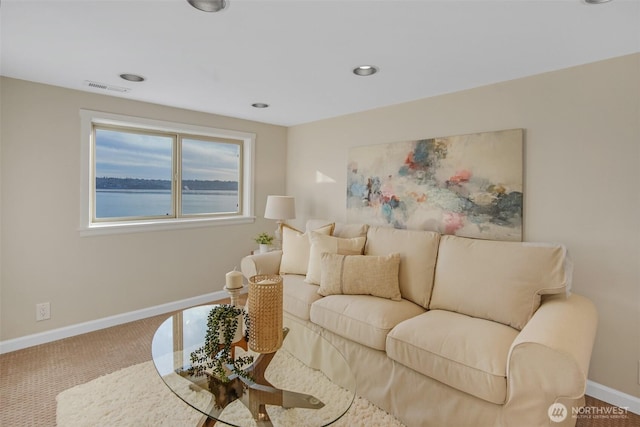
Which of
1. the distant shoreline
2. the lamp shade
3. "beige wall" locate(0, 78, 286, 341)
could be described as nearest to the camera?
"beige wall" locate(0, 78, 286, 341)

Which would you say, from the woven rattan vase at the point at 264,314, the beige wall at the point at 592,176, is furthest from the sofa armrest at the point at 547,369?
the woven rattan vase at the point at 264,314

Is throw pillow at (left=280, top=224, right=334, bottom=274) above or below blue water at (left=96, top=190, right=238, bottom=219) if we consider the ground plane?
below

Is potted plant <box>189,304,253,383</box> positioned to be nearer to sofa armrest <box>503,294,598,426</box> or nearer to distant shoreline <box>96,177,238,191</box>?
sofa armrest <box>503,294,598,426</box>

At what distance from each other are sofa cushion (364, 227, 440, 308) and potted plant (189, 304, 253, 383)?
131 centimetres

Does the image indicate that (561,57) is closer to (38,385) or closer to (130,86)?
(130,86)

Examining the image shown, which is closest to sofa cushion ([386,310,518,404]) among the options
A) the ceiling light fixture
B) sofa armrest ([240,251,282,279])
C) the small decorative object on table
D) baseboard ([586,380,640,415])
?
baseboard ([586,380,640,415])

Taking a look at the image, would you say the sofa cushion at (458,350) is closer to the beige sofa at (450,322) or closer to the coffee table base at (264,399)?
the beige sofa at (450,322)

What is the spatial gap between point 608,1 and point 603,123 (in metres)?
0.90

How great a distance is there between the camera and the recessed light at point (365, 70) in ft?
7.64

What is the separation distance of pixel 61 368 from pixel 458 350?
2.78 meters

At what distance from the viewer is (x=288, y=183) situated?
15.0ft

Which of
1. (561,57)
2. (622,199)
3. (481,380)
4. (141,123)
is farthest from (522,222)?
(141,123)

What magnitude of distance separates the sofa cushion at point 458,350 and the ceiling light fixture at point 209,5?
78.2 inches

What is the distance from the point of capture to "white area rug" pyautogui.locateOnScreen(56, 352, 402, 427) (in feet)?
6.32
